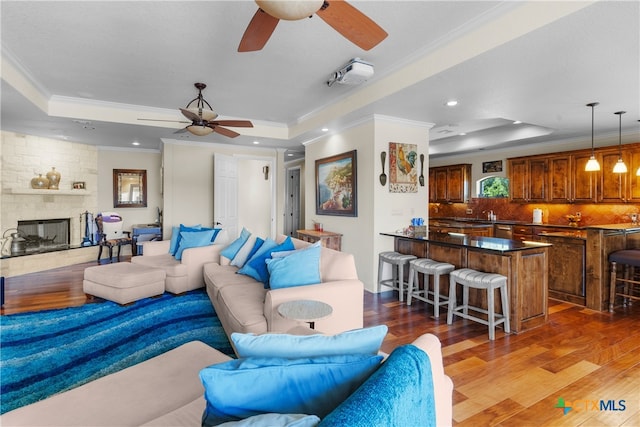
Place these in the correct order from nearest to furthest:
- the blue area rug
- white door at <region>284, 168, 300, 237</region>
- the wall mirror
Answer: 1. the blue area rug
2. the wall mirror
3. white door at <region>284, 168, 300, 237</region>

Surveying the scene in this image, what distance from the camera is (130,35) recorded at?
2.88 meters

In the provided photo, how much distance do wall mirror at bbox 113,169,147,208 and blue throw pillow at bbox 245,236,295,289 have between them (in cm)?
550

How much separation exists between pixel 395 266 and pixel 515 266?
1.65 meters

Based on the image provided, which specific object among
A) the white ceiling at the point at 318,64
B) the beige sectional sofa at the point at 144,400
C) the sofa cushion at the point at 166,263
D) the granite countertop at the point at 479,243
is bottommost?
the beige sectional sofa at the point at 144,400

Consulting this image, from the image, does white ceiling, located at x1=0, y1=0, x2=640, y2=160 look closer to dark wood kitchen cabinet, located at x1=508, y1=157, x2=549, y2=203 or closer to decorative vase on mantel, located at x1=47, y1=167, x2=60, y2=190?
dark wood kitchen cabinet, located at x1=508, y1=157, x2=549, y2=203

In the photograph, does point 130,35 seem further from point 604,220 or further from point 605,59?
point 604,220

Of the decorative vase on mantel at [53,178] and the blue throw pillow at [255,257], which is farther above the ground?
the decorative vase on mantel at [53,178]

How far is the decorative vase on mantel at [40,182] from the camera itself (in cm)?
598

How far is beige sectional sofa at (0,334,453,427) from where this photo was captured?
122cm

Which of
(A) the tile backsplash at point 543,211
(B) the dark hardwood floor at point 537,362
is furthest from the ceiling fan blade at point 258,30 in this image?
(A) the tile backsplash at point 543,211

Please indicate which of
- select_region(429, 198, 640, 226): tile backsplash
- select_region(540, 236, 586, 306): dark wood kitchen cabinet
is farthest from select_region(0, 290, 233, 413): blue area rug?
select_region(429, 198, 640, 226): tile backsplash

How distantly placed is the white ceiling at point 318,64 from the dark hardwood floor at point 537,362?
2.52m

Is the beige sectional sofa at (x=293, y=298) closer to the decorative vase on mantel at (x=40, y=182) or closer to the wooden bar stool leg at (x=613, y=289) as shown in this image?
the wooden bar stool leg at (x=613, y=289)

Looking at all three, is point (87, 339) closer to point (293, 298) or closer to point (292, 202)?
point (293, 298)
